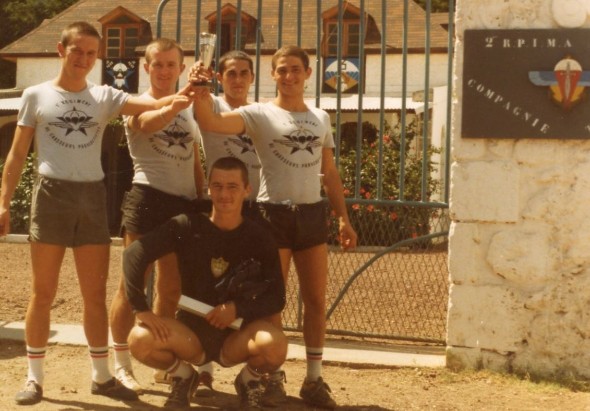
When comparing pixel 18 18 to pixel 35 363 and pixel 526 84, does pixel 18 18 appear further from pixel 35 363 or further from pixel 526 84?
pixel 35 363

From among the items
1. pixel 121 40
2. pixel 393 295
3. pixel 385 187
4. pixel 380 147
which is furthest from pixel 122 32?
pixel 380 147

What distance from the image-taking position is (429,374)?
561 centimetres

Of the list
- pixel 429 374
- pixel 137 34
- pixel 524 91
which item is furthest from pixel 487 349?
pixel 137 34

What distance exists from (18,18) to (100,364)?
30531mm

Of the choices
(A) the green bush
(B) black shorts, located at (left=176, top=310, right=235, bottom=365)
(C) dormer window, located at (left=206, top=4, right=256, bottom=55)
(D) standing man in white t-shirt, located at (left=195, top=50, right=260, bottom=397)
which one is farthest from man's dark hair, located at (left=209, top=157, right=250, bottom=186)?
(C) dormer window, located at (left=206, top=4, right=256, bottom=55)

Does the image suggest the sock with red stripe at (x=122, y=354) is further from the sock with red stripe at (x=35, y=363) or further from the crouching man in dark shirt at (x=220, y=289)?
the crouching man in dark shirt at (x=220, y=289)

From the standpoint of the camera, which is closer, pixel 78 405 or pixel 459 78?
pixel 78 405

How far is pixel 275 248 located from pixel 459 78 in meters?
1.55

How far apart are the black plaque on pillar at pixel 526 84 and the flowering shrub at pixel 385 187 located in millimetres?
878

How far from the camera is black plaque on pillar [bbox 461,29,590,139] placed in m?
5.33

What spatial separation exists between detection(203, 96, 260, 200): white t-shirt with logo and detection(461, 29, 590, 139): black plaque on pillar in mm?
1183

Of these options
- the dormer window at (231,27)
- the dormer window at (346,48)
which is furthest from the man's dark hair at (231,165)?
the dormer window at (231,27)

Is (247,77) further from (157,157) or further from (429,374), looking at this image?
(429,374)

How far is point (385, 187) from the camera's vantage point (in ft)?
40.2
